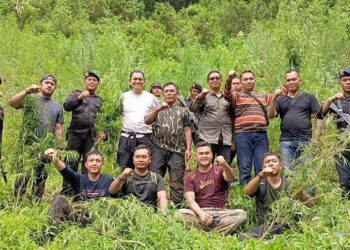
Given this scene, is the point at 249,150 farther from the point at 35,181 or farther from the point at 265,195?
the point at 35,181

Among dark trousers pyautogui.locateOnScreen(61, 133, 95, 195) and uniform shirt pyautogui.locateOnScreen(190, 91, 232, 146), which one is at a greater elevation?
uniform shirt pyautogui.locateOnScreen(190, 91, 232, 146)

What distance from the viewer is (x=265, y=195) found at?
5.17 m

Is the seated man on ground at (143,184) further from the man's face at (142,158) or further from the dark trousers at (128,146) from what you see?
the dark trousers at (128,146)

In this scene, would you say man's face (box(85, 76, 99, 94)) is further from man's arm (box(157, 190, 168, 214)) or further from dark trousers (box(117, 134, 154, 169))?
man's arm (box(157, 190, 168, 214))

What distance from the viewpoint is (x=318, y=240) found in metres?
4.37

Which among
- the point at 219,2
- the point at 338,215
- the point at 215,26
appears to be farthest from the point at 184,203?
the point at 219,2

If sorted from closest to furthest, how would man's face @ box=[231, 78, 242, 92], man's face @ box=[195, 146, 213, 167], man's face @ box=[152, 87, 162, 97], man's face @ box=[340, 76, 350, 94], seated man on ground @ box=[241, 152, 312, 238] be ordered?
seated man on ground @ box=[241, 152, 312, 238] → man's face @ box=[195, 146, 213, 167] → man's face @ box=[340, 76, 350, 94] → man's face @ box=[231, 78, 242, 92] → man's face @ box=[152, 87, 162, 97]

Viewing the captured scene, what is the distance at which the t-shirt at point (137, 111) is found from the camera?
603 centimetres

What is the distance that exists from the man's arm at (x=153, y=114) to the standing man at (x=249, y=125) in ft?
2.53

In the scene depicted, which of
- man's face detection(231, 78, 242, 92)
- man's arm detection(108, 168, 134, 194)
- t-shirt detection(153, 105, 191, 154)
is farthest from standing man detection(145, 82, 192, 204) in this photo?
man's arm detection(108, 168, 134, 194)

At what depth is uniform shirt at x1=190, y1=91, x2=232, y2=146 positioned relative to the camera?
605 cm

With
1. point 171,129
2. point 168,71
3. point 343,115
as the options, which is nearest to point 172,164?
point 171,129

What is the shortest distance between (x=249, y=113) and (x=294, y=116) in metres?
0.46

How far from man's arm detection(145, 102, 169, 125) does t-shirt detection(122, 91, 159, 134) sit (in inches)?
4.3
